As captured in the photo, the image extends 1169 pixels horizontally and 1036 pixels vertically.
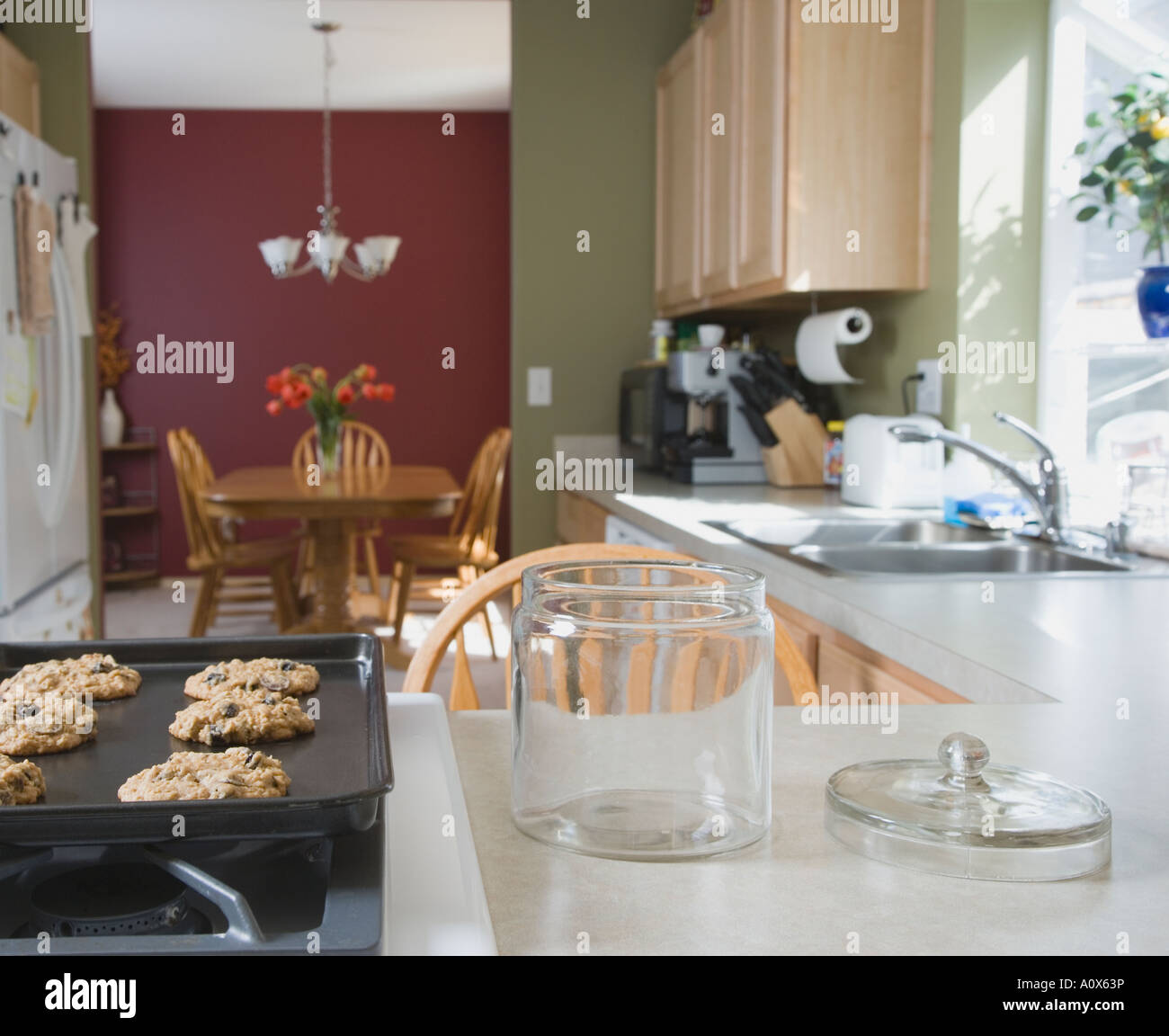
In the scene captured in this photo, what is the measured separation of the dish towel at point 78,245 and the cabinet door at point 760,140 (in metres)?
2.01

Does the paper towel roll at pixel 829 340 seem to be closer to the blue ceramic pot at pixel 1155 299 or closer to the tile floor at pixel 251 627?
the blue ceramic pot at pixel 1155 299

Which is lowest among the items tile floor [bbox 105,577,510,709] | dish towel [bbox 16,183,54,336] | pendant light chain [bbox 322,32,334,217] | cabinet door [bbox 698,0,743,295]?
tile floor [bbox 105,577,510,709]

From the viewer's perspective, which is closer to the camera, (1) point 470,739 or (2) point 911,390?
(1) point 470,739

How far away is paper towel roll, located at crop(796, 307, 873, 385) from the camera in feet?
10.2

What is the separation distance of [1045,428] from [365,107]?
5.16m

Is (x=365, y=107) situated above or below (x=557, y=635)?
above

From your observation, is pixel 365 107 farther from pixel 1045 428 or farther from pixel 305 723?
pixel 305 723

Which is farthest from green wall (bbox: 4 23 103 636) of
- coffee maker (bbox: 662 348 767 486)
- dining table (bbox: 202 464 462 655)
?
coffee maker (bbox: 662 348 767 486)

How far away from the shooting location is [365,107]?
22.6ft

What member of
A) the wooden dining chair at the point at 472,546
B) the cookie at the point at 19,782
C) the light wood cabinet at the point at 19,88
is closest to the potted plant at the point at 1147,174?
the cookie at the point at 19,782

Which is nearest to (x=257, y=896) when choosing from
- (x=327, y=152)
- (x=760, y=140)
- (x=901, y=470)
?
(x=901, y=470)

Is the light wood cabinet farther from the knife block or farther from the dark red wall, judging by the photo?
the dark red wall
